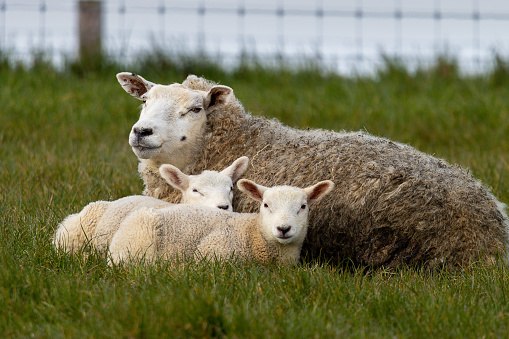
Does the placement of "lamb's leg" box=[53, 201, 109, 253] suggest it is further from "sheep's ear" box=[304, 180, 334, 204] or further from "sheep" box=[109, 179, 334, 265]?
"sheep's ear" box=[304, 180, 334, 204]

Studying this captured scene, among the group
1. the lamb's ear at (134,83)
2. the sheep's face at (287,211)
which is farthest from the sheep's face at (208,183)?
the lamb's ear at (134,83)

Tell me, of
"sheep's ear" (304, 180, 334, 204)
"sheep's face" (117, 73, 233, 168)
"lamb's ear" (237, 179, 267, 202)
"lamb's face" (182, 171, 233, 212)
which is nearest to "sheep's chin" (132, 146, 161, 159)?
"sheep's face" (117, 73, 233, 168)

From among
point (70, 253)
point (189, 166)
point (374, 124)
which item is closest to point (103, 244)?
point (70, 253)

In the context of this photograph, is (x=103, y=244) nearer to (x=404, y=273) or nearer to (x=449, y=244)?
(x=404, y=273)

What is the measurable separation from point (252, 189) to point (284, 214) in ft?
1.45

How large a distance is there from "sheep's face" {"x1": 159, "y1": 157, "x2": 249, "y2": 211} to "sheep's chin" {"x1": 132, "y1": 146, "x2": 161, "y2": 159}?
141 mm

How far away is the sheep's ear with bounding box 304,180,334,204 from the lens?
4.18 metres

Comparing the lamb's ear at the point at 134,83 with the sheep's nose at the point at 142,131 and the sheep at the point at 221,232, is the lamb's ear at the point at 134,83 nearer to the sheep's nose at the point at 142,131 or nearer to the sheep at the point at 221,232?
the sheep's nose at the point at 142,131

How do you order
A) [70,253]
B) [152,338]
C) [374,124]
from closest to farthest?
[152,338] < [70,253] < [374,124]

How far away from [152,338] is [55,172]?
140 inches

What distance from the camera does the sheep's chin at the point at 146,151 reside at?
4.64 meters

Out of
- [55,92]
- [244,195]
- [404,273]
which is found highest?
[55,92]

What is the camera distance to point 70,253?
4.12m

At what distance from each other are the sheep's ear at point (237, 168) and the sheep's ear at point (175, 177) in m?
0.26
